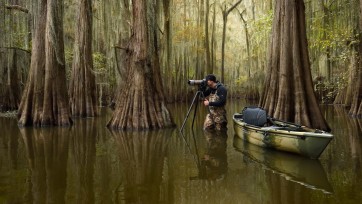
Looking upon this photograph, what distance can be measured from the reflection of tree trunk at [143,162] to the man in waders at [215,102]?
1.35 meters

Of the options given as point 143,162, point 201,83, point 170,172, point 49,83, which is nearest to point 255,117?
point 201,83

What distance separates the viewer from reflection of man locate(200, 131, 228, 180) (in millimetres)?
5945

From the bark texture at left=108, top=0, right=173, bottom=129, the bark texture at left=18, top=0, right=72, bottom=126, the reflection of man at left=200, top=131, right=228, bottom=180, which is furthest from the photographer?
the bark texture at left=18, top=0, right=72, bottom=126

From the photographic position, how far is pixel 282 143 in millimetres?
7457

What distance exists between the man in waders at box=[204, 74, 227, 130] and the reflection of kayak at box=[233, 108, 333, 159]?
1.22 meters

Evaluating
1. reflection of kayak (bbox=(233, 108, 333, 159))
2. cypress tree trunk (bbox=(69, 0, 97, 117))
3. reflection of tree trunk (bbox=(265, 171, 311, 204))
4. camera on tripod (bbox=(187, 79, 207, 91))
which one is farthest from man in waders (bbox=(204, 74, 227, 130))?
cypress tree trunk (bbox=(69, 0, 97, 117))

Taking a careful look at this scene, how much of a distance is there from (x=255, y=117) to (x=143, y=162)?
322 centimetres

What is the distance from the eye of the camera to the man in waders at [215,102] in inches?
425

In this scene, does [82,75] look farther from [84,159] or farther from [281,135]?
[281,135]

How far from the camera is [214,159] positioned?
7070 mm

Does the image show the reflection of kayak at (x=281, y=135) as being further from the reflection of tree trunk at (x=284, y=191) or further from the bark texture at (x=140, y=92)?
the bark texture at (x=140, y=92)

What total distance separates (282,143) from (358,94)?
9.05m

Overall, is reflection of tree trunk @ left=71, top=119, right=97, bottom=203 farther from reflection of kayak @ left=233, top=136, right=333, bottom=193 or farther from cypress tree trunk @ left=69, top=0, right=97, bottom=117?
cypress tree trunk @ left=69, top=0, right=97, bottom=117

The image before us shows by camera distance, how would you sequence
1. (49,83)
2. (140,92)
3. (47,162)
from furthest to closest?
(49,83) → (140,92) → (47,162)
